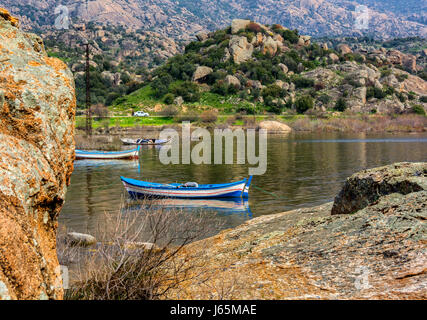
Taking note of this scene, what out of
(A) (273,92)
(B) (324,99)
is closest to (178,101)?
(A) (273,92)

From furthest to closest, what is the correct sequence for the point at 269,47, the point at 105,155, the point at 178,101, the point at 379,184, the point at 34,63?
the point at 269,47 < the point at 178,101 < the point at 105,155 < the point at 379,184 < the point at 34,63

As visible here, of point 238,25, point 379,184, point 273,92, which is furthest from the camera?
point 238,25

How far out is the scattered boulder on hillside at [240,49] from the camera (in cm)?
11781

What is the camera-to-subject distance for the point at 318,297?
6023 millimetres

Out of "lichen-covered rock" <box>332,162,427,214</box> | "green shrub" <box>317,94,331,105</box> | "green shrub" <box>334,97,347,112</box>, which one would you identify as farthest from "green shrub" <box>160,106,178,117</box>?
"lichen-covered rock" <box>332,162,427,214</box>

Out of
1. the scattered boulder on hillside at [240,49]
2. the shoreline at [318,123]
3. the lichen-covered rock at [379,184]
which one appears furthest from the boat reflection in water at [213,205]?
the scattered boulder on hillside at [240,49]

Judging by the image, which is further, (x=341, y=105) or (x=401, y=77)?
(x=401, y=77)

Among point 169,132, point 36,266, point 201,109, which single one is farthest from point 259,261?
point 201,109

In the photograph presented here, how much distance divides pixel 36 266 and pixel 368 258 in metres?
4.93

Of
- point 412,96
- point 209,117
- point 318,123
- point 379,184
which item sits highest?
point 412,96

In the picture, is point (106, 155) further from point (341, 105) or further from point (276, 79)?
point (276, 79)

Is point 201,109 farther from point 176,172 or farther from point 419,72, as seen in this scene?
Result: point 419,72

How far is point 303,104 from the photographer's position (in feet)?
319

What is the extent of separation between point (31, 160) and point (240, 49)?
11916cm
